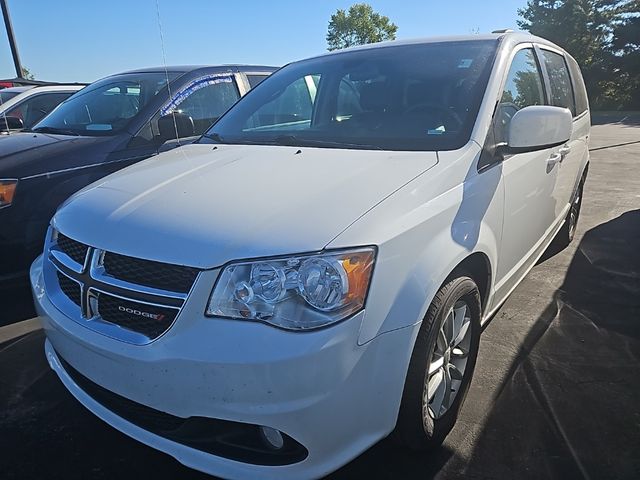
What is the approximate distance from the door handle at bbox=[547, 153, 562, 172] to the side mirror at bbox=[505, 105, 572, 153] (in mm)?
758

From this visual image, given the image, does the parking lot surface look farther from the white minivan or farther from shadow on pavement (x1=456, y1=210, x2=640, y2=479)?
the white minivan

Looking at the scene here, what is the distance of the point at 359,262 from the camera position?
5.63 feet

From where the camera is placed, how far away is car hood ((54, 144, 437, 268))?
5.77 feet

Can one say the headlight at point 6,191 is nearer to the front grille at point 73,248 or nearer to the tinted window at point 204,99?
the tinted window at point 204,99

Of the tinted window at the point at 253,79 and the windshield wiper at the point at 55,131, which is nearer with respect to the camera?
the windshield wiper at the point at 55,131

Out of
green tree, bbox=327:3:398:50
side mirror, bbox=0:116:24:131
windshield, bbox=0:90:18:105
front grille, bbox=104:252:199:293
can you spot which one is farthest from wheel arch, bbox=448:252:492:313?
green tree, bbox=327:3:398:50

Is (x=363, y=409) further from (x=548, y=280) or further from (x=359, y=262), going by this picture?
(x=548, y=280)

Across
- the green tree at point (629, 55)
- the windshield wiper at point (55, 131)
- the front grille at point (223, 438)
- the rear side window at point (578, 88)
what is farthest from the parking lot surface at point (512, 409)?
the green tree at point (629, 55)

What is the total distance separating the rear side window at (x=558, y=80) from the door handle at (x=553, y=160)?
1.27 ft

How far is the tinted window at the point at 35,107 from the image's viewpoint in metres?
6.72

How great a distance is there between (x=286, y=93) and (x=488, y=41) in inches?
50.8

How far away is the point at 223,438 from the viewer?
70.2 inches

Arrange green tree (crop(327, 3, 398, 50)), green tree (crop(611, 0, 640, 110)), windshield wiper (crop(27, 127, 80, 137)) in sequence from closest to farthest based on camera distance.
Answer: windshield wiper (crop(27, 127, 80, 137)) < green tree (crop(611, 0, 640, 110)) < green tree (crop(327, 3, 398, 50))

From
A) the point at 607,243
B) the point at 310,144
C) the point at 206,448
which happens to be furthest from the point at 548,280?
the point at 206,448
